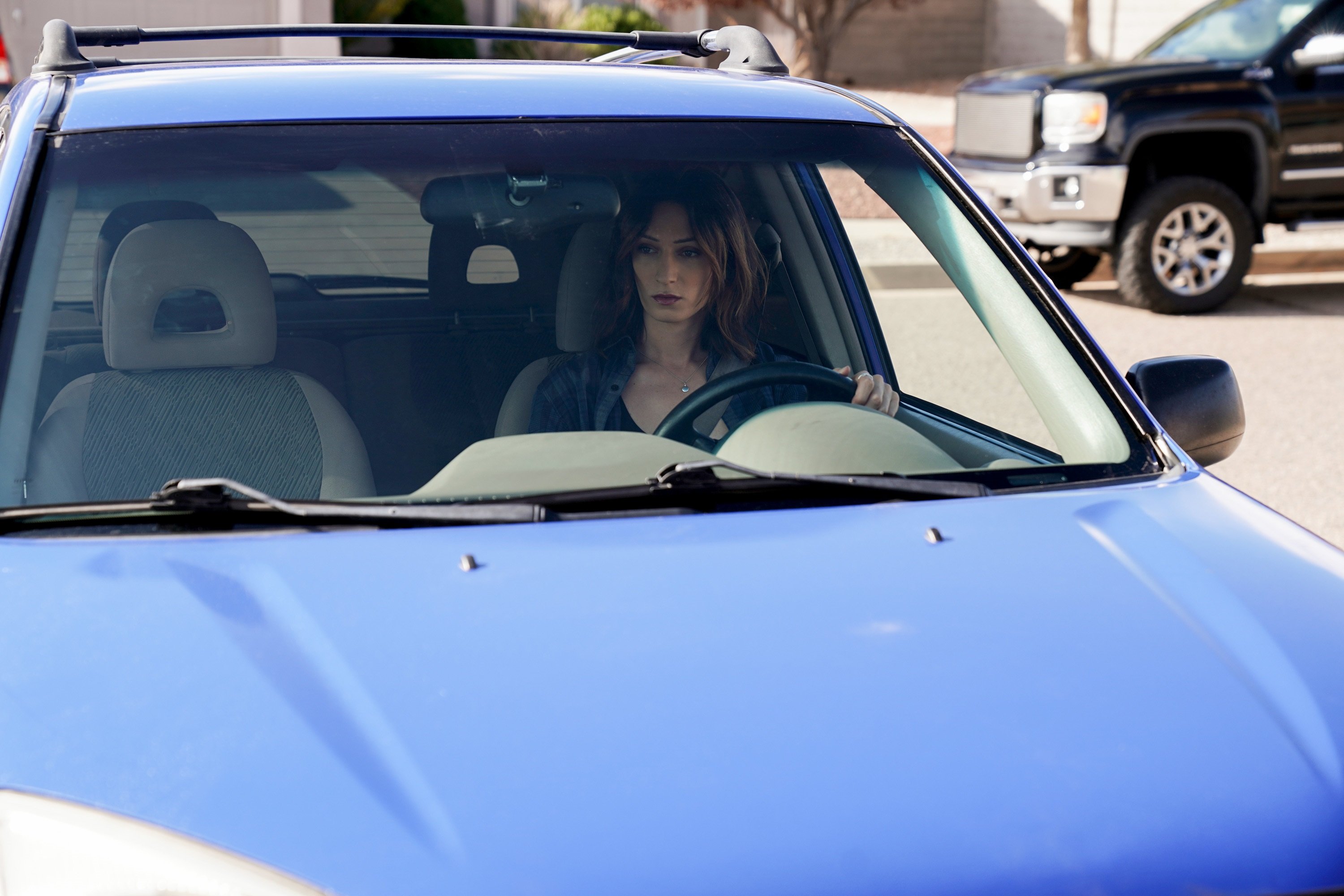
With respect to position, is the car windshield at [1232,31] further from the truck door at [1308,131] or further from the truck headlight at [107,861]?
the truck headlight at [107,861]

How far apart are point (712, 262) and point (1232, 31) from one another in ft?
29.3

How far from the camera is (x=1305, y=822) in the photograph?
1.50 m

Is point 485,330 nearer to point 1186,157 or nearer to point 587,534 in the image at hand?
point 587,534

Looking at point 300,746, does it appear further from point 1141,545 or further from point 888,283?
point 888,283

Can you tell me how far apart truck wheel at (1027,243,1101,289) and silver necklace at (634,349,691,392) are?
840cm

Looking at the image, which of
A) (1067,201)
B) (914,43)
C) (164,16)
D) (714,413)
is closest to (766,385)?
(714,413)

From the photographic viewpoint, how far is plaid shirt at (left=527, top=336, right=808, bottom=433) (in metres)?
2.49

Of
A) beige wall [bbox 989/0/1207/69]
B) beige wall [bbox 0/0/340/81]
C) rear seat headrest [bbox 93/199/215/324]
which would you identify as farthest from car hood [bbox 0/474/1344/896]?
beige wall [bbox 989/0/1207/69]

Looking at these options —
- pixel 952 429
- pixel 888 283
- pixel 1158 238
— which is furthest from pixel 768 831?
pixel 1158 238

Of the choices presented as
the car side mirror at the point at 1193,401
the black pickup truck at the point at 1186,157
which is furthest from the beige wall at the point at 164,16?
the car side mirror at the point at 1193,401

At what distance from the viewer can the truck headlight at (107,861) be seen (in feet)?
4.43

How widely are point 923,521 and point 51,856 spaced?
1170 mm

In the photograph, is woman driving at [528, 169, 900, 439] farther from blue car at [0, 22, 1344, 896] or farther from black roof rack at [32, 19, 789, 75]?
black roof rack at [32, 19, 789, 75]

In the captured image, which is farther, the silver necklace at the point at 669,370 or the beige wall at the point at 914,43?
the beige wall at the point at 914,43
